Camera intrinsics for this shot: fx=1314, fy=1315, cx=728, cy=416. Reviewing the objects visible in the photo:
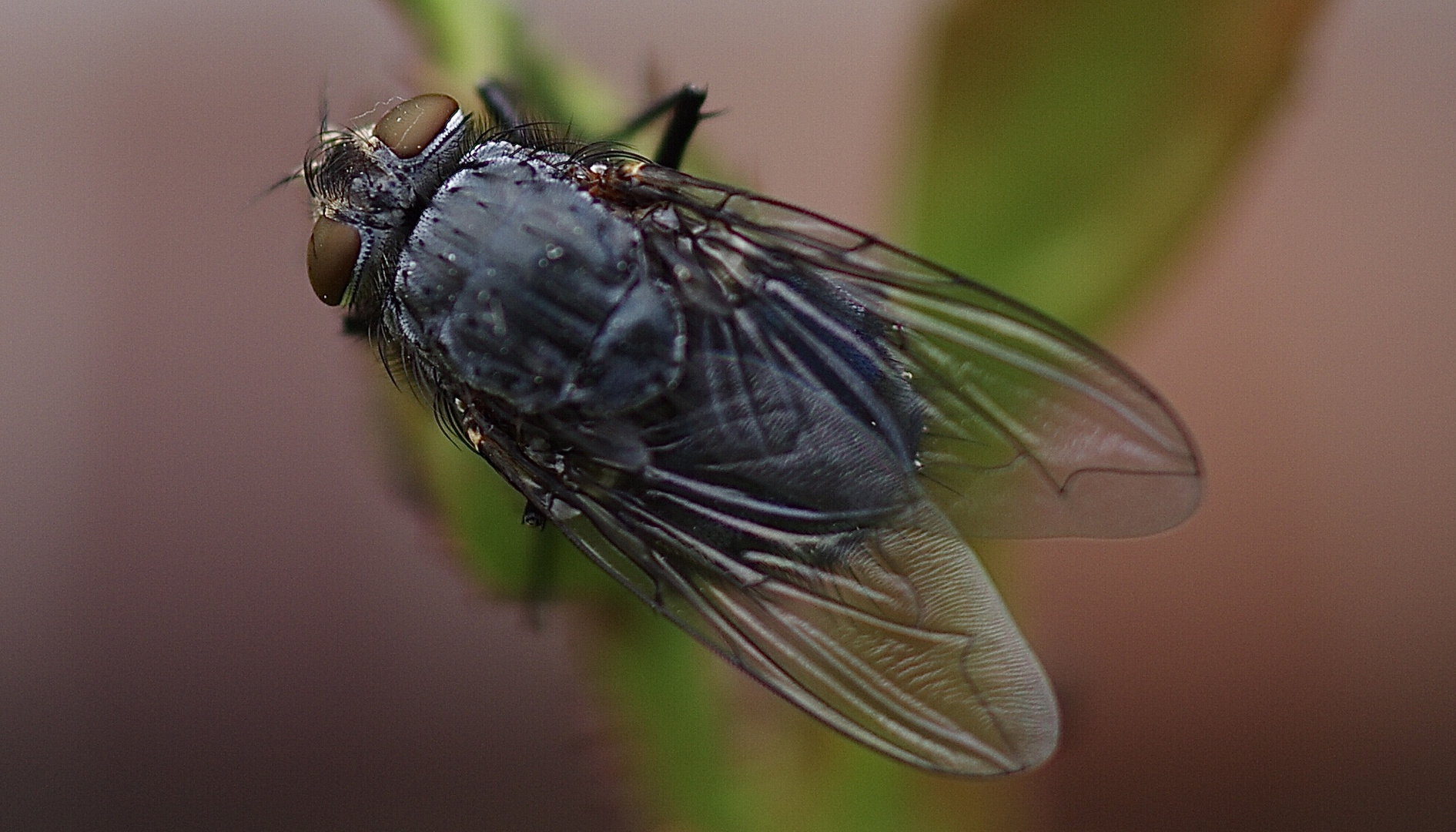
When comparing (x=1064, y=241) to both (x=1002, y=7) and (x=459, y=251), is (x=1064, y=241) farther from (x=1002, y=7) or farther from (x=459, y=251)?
(x=459, y=251)

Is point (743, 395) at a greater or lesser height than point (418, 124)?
lesser

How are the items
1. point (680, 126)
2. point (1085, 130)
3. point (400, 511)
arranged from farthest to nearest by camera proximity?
point (400, 511) < point (680, 126) < point (1085, 130)

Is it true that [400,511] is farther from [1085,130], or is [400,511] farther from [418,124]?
[1085,130]

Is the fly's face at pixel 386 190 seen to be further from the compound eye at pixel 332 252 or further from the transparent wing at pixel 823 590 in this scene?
the transparent wing at pixel 823 590

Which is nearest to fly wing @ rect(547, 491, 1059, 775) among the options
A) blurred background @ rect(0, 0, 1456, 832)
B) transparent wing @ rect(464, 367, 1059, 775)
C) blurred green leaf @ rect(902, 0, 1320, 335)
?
transparent wing @ rect(464, 367, 1059, 775)

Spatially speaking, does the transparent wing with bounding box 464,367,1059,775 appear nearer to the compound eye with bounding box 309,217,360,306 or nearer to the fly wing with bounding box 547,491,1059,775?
the fly wing with bounding box 547,491,1059,775

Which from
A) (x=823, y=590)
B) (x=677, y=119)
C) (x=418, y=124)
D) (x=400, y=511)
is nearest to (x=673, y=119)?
(x=677, y=119)

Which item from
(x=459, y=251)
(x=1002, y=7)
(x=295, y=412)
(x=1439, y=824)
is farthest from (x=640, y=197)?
(x=1439, y=824)
